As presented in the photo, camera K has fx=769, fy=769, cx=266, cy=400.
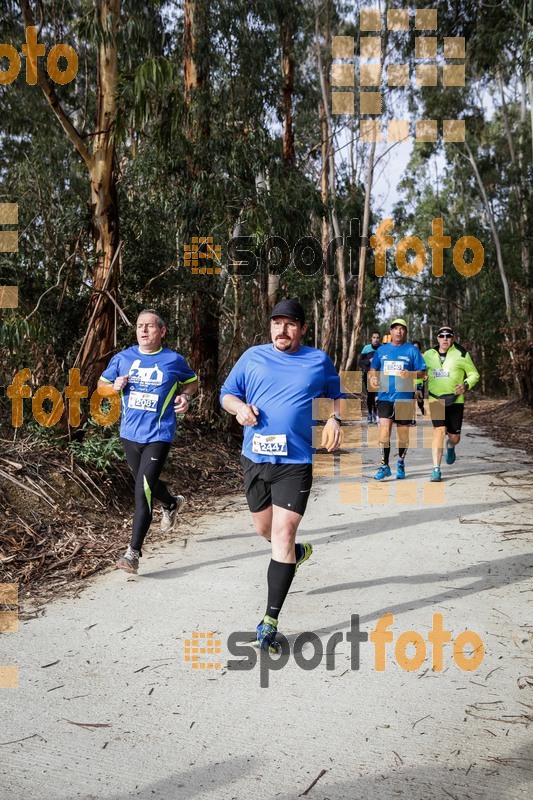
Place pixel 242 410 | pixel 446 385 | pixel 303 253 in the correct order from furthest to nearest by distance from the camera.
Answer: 1. pixel 303 253
2. pixel 446 385
3. pixel 242 410

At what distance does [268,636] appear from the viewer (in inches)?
170

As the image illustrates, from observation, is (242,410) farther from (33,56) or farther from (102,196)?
(33,56)

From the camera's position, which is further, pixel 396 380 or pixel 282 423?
pixel 396 380

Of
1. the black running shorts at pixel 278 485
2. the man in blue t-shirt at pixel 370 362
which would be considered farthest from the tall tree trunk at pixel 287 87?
the black running shorts at pixel 278 485

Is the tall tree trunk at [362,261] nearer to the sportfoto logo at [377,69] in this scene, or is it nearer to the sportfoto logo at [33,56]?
the sportfoto logo at [377,69]

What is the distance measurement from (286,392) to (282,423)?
0.62 ft

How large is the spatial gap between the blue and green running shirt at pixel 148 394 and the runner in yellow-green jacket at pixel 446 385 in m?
4.78

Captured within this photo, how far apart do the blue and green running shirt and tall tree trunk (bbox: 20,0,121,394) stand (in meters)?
2.38

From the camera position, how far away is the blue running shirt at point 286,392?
4.63 m

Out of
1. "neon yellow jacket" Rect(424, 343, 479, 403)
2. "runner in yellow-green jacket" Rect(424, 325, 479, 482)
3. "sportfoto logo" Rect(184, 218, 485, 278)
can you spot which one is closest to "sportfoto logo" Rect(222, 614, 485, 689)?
"runner in yellow-green jacket" Rect(424, 325, 479, 482)

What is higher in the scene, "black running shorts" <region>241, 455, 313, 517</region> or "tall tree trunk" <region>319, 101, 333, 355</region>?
"tall tree trunk" <region>319, 101, 333, 355</region>

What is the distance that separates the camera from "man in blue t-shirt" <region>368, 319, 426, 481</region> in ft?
33.6

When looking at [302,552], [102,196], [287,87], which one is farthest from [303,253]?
[302,552]

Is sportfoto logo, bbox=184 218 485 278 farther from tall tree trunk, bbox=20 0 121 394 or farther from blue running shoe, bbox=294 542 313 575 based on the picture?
blue running shoe, bbox=294 542 313 575
